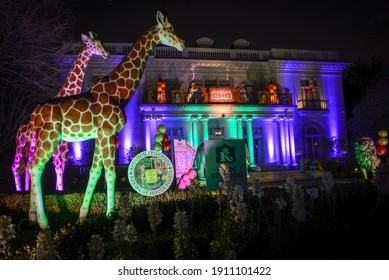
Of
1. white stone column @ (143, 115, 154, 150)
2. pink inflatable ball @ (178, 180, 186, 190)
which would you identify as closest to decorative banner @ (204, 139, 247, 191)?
pink inflatable ball @ (178, 180, 186, 190)

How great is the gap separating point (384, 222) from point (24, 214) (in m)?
9.34

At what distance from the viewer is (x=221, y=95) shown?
94.0 feet

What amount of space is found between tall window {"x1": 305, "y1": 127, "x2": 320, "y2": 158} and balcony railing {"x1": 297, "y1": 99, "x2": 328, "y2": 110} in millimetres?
1782

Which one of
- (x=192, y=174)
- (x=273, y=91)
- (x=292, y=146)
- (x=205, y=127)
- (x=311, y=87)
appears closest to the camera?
(x=192, y=174)

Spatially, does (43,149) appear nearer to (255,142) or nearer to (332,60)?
(255,142)

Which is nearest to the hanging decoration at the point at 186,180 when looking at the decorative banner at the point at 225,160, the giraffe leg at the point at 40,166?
the decorative banner at the point at 225,160

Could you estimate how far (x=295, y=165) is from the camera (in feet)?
97.1

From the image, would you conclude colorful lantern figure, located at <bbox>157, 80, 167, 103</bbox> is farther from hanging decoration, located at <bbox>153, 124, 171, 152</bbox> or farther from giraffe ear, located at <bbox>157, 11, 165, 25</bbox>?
giraffe ear, located at <bbox>157, 11, 165, 25</bbox>

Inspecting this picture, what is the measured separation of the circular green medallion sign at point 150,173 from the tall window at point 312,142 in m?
23.6

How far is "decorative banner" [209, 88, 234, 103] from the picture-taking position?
28438 millimetres

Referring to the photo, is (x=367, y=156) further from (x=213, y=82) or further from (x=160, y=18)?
(x=213, y=82)

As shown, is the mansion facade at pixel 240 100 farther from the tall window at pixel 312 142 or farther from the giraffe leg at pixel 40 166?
the giraffe leg at pixel 40 166

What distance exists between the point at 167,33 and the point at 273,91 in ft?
70.4

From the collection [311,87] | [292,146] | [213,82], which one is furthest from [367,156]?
[213,82]
